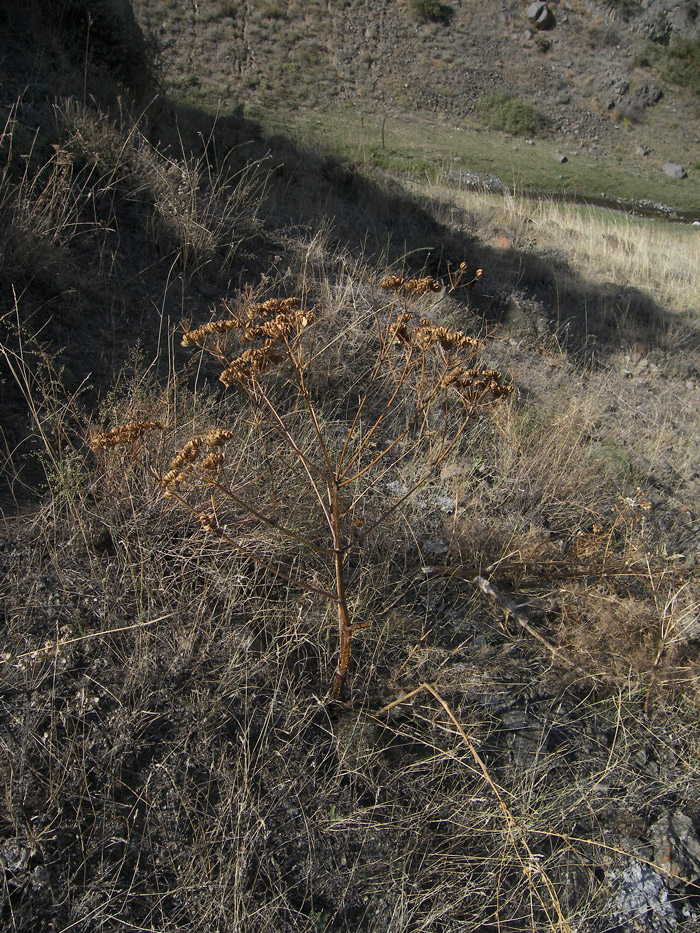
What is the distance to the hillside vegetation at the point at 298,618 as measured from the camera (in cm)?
172

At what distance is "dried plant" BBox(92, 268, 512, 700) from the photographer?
1.78 meters

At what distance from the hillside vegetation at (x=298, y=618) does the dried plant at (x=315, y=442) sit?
2cm

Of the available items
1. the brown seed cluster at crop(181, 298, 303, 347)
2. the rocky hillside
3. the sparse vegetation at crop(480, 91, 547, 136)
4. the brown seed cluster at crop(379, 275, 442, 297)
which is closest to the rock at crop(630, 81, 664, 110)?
the rocky hillside

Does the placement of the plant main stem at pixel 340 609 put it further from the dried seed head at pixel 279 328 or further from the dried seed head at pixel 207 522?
the dried seed head at pixel 279 328

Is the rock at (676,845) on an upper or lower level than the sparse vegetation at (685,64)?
lower

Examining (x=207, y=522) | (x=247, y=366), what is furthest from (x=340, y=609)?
(x=247, y=366)

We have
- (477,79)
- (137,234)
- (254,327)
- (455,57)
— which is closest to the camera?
(254,327)

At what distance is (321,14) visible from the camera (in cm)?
2662

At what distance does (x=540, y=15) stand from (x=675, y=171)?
44.5 feet

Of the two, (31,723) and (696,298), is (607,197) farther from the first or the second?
(31,723)

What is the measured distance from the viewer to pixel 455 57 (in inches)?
1118

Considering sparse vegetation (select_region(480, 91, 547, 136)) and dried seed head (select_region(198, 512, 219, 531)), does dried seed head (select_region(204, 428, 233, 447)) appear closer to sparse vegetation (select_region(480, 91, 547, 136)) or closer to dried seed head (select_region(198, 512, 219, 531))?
dried seed head (select_region(198, 512, 219, 531))

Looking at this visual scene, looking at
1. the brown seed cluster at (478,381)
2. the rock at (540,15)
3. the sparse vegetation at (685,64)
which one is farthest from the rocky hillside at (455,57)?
the brown seed cluster at (478,381)

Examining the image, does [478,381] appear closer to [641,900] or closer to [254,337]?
[254,337]
